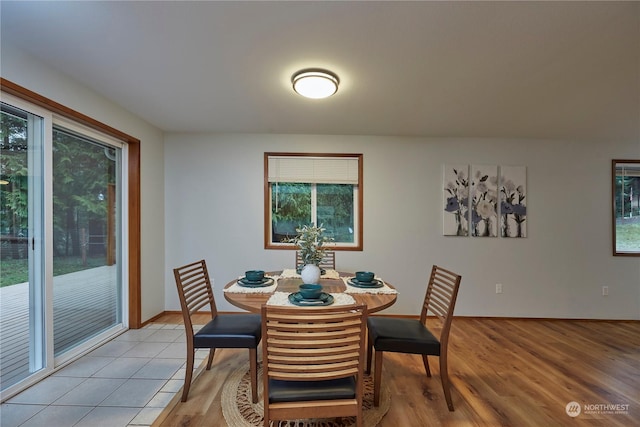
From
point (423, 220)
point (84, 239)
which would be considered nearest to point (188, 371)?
point (84, 239)

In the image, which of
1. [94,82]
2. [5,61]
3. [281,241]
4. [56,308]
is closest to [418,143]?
[281,241]

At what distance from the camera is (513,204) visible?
3.31 metres

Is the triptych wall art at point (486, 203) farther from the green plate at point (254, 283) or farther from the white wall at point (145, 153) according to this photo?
the white wall at point (145, 153)

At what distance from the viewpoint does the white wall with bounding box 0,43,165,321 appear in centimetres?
195

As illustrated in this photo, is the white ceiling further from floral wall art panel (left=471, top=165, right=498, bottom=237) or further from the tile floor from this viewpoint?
the tile floor

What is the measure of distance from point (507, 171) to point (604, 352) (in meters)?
2.10

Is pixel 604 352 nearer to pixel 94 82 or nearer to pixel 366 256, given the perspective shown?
pixel 366 256

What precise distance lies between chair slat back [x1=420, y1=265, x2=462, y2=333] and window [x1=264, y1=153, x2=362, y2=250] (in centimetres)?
134

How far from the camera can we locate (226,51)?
66.2 inches

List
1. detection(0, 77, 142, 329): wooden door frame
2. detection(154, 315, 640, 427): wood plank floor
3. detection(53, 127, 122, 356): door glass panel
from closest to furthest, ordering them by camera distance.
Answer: detection(154, 315, 640, 427): wood plank floor < detection(53, 127, 122, 356): door glass panel < detection(0, 77, 142, 329): wooden door frame

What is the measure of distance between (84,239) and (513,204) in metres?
4.79

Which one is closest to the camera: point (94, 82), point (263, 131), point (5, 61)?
point (5, 61)

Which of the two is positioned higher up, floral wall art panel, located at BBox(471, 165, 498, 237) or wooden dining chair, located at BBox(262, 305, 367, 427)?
floral wall art panel, located at BBox(471, 165, 498, 237)

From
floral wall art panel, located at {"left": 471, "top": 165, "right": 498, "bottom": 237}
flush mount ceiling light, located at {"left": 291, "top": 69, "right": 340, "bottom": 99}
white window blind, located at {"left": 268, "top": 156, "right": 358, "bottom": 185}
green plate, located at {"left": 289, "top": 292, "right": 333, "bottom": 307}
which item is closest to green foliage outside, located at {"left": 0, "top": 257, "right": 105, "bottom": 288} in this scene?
green plate, located at {"left": 289, "top": 292, "right": 333, "bottom": 307}
